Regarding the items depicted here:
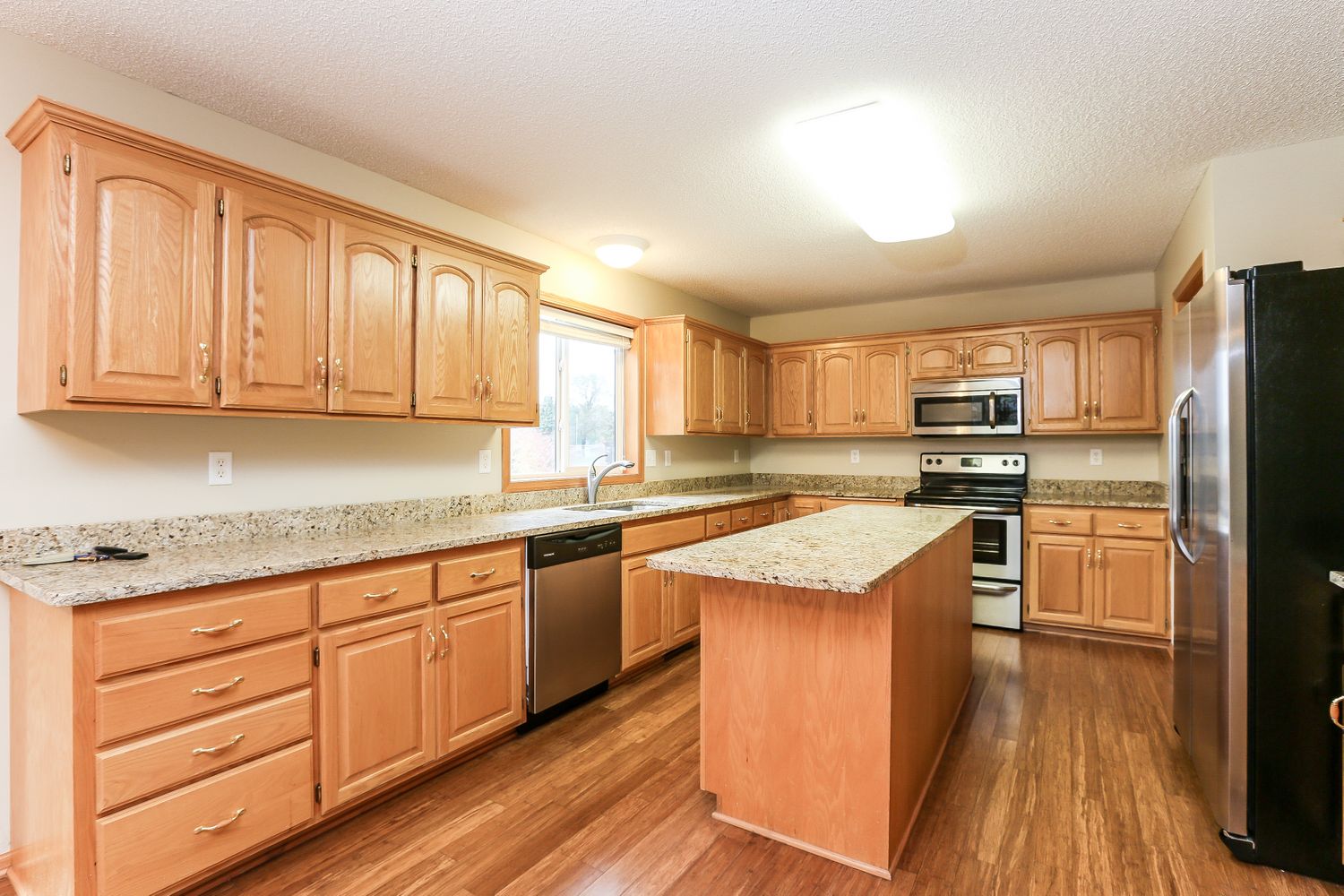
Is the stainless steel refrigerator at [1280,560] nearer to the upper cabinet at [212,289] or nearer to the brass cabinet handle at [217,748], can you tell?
the upper cabinet at [212,289]

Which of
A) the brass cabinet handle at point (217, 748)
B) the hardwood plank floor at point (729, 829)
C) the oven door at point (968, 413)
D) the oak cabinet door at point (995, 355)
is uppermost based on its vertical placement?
the oak cabinet door at point (995, 355)

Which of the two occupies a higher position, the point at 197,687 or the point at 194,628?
the point at 194,628

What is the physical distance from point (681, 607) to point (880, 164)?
102 inches

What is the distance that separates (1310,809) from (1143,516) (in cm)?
249

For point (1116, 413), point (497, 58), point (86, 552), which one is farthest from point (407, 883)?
point (1116, 413)

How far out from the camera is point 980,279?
4684 mm

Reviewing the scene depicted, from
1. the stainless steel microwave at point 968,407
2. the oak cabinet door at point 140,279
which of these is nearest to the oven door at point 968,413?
the stainless steel microwave at point 968,407

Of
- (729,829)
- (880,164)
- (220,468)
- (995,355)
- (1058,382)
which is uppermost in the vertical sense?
(880,164)

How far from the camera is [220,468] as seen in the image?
227cm

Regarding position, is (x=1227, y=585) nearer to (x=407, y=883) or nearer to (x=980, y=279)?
(x=407, y=883)

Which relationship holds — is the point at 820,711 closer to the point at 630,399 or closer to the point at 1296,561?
the point at 1296,561

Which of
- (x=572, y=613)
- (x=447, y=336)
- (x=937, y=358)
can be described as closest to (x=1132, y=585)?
(x=937, y=358)

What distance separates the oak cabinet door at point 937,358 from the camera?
4812 millimetres

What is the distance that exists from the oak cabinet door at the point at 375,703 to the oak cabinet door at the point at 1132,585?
13.3 feet
